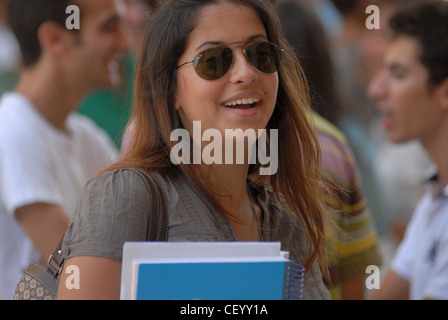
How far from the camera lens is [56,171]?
6.37ft

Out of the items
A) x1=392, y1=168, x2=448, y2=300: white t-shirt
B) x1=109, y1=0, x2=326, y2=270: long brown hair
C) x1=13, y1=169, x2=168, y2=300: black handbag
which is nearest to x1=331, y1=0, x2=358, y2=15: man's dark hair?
x1=392, y1=168, x2=448, y2=300: white t-shirt

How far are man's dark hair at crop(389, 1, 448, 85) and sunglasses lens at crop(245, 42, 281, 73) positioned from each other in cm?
103

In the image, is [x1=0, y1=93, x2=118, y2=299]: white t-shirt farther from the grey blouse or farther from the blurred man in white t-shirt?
the grey blouse

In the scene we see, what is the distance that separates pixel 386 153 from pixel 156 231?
8.15 feet

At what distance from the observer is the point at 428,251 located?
6.68 feet

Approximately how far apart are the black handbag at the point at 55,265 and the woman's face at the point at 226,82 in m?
0.16

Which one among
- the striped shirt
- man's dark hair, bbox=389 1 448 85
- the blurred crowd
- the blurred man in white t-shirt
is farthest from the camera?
man's dark hair, bbox=389 1 448 85

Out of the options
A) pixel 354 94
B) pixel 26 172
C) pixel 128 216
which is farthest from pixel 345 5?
pixel 128 216

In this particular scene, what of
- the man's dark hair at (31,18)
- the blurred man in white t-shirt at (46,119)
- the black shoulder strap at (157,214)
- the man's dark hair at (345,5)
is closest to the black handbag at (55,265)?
the black shoulder strap at (157,214)

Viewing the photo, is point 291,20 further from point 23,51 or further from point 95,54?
point 23,51

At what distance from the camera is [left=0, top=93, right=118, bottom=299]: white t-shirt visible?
1839mm
